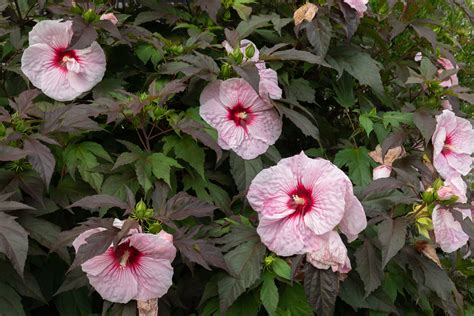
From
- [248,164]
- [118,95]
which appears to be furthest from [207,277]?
[118,95]

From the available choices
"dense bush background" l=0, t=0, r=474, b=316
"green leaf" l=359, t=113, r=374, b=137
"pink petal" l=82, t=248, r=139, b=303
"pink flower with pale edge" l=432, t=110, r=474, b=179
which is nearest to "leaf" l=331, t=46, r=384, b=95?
"dense bush background" l=0, t=0, r=474, b=316

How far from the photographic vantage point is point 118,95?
5.79 feet

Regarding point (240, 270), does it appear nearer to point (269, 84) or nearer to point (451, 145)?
point (269, 84)

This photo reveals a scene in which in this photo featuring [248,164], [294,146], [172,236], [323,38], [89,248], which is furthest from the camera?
[294,146]

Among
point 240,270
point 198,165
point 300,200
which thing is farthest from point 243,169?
point 240,270

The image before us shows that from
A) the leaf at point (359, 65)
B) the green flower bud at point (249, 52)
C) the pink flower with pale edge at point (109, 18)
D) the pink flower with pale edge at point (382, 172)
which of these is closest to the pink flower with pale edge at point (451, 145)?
the pink flower with pale edge at point (382, 172)

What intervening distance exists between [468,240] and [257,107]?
2.29 ft

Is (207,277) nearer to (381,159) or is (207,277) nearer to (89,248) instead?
(89,248)

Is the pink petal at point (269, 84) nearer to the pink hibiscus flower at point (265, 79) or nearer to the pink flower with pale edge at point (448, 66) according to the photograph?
the pink hibiscus flower at point (265, 79)

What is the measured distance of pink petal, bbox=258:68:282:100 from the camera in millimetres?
1746

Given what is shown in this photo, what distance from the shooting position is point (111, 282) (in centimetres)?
144

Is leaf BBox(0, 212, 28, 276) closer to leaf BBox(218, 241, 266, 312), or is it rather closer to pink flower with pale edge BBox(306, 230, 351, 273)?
leaf BBox(218, 241, 266, 312)

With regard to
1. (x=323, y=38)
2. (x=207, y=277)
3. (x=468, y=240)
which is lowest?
(x=207, y=277)

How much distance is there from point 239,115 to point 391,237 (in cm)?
55
